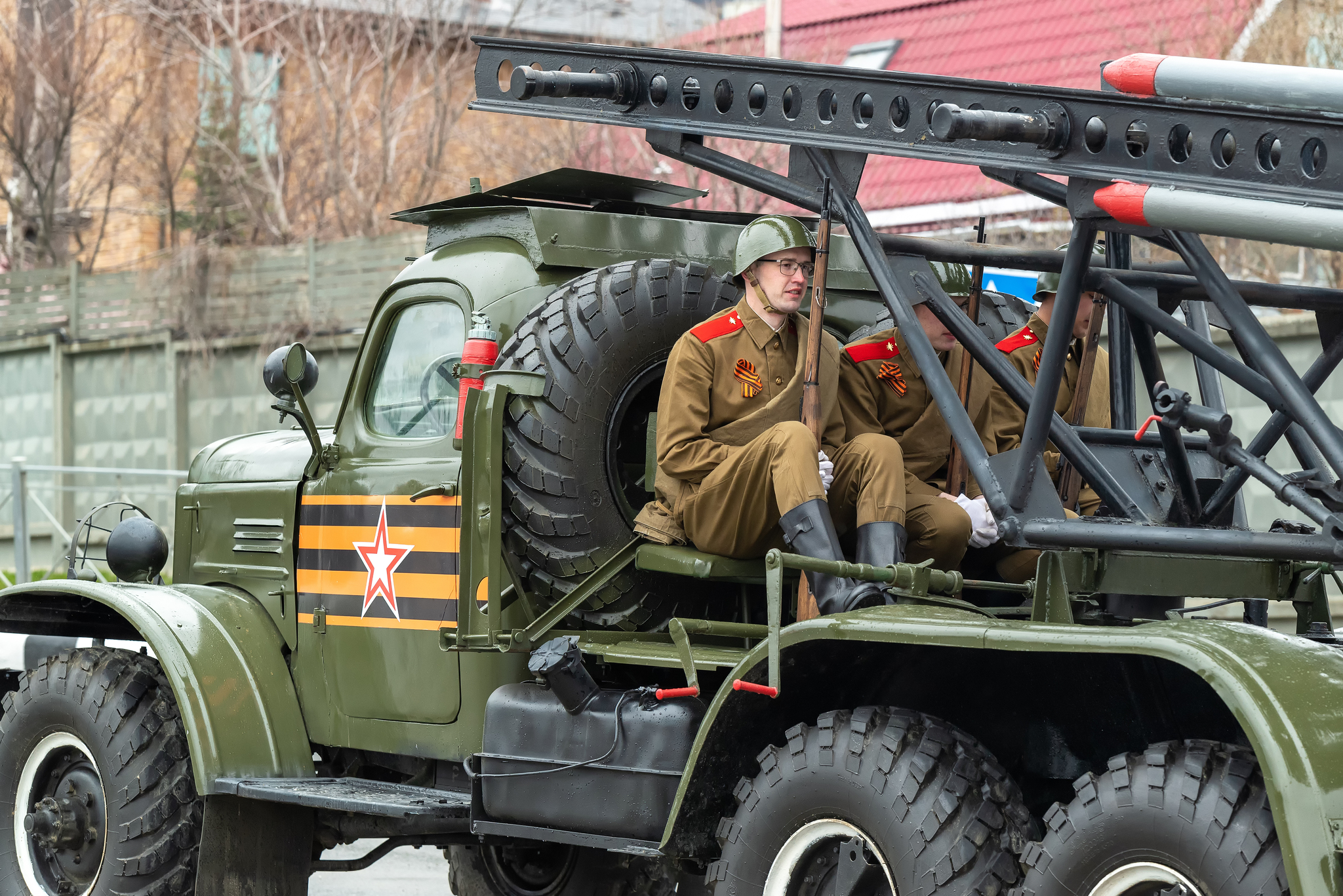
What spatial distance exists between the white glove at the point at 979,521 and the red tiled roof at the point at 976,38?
34.8ft

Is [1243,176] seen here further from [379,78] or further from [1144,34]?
[379,78]

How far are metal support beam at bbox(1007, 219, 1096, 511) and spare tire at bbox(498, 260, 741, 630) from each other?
1478 millimetres

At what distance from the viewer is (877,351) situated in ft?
18.1

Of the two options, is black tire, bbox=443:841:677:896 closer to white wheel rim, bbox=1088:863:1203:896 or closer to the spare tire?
the spare tire

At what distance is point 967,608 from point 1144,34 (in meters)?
13.4

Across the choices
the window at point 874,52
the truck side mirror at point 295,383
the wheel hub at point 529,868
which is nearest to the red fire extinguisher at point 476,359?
the truck side mirror at point 295,383

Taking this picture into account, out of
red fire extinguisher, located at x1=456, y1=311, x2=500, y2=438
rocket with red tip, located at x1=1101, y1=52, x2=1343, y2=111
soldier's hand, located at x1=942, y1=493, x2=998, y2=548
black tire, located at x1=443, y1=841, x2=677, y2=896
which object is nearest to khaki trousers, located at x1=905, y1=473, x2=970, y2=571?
soldier's hand, located at x1=942, y1=493, x2=998, y2=548

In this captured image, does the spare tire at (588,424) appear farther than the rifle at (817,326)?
Yes

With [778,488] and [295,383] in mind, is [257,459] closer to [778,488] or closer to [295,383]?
[295,383]

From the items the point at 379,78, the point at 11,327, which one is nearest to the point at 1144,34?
the point at 379,78

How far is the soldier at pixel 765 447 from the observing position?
4.73 m

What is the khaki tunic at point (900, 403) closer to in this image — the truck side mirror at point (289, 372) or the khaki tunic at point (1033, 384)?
the khaki tunic at point (1033, 384)

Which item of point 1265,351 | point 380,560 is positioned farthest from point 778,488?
point 380,560

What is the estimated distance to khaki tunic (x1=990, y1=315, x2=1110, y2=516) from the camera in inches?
219
